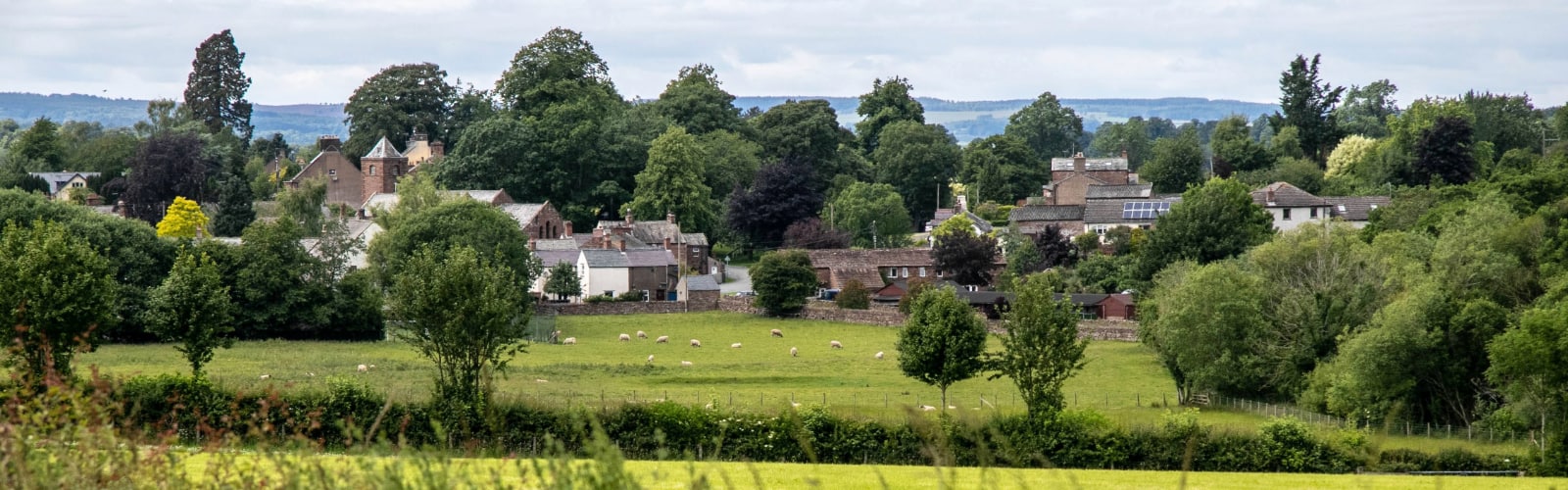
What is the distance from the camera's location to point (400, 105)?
11488 cm

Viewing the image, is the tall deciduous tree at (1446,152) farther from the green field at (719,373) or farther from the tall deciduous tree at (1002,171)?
the green field at (719,373)

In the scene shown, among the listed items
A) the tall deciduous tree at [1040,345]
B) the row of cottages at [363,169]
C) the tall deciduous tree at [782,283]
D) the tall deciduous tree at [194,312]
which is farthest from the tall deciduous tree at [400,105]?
the tall deciduous tree at [1040,345]

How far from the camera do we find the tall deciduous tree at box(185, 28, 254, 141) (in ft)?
429

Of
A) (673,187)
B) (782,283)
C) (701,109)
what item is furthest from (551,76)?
(782,283)

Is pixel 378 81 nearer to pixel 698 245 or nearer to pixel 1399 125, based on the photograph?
pixel 698 245

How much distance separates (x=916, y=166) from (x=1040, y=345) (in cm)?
7561

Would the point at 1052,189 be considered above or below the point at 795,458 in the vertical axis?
above

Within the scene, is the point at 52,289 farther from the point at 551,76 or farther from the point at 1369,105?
the point at 1369,105

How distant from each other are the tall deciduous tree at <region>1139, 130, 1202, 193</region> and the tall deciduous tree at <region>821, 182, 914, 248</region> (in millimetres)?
22448

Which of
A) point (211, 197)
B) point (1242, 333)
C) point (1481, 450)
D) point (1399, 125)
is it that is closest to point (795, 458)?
point (1481, 450)

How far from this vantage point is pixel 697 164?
92250 mm

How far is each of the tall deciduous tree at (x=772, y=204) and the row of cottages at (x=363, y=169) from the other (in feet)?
66.0

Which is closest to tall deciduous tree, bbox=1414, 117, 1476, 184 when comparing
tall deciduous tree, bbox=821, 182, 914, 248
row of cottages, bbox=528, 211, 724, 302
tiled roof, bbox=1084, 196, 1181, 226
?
tiled roof, bbox=1084, 196, 1181, 226

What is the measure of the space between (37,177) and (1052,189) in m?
64.5
